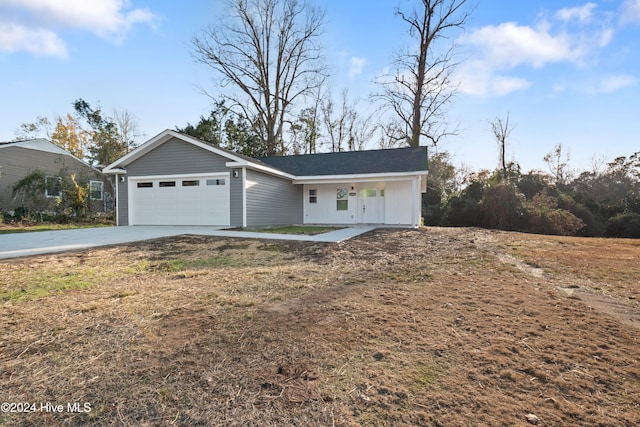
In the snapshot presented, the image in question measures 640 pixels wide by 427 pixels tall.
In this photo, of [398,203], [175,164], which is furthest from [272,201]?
[398,203]

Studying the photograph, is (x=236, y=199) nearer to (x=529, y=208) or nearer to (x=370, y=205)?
(x=370, y=205)

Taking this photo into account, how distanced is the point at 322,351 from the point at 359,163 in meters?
14.2

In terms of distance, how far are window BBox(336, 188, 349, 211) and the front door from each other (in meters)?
0.68

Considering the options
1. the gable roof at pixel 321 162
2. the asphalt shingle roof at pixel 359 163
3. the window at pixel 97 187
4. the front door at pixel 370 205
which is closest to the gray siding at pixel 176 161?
the gable roof at pixel 321 162

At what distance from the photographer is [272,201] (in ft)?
44.9

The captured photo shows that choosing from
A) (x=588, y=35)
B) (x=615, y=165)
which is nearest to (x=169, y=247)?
(x=588, y=35)

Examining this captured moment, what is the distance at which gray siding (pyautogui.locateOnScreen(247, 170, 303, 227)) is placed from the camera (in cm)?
1221

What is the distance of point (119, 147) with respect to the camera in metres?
23.5

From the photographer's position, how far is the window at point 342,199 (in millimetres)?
15711

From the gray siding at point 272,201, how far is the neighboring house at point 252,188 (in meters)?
0.04

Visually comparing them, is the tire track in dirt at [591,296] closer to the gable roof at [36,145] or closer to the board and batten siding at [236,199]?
the board and batten siding at [236,199]

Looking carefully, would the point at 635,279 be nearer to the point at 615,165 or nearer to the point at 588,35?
the point at 588,35

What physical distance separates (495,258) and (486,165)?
22.1m

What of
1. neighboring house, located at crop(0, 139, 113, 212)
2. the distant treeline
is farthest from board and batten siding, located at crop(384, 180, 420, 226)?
neighboring house, located at crop(0, 139, 113, 212)
